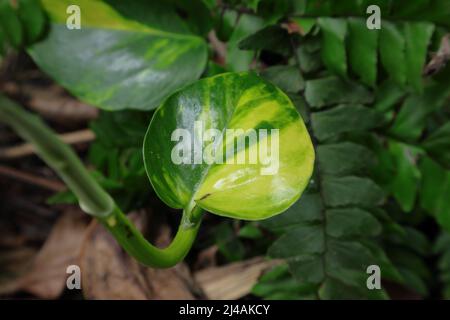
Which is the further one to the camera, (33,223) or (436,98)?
(33,223)

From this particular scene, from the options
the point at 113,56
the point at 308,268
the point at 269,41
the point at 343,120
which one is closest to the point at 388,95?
the point at 343,120

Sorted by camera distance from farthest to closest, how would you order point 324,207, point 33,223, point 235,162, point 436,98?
point 33,223 → point 436,98 → point 324,207 → point 235,162

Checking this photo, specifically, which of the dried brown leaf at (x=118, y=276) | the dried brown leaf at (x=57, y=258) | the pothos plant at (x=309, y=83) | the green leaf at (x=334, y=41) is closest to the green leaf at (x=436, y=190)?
the pothos plant at (x=309, y=83)

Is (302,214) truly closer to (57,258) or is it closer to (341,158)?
(341,158)

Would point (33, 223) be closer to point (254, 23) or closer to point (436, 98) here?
point (254, 23)

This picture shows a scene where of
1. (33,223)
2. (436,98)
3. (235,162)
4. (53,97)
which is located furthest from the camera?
(53,97)

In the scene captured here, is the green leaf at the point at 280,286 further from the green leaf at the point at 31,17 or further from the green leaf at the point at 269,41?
the green leaf at the point at 31,17

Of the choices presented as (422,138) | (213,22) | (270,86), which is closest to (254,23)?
(213,22)
